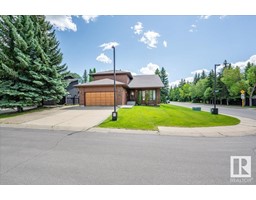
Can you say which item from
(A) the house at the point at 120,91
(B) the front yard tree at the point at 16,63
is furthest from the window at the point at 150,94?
(B) the front yard tree at the point at 16,63

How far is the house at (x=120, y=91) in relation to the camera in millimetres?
19188

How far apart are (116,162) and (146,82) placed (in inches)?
812

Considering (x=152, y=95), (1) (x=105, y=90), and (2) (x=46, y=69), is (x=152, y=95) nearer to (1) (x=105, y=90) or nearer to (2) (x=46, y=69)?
(1) (x=105, y=90)

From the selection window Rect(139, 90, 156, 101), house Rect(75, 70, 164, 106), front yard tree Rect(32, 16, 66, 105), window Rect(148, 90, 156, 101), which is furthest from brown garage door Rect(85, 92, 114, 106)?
window Rect(148, 90, 156, 101)

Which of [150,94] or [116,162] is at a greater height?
[150,94]

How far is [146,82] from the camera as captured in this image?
23.7 metres

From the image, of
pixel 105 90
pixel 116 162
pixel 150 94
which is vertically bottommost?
pixel 116 162

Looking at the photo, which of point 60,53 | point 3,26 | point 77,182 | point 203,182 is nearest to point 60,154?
point 77,182

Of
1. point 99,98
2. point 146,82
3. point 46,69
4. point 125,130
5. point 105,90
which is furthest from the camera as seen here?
point 146,82

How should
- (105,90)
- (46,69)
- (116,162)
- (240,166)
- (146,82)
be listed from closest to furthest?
(240,166), (116,162), (46,69), (105,90), (146,82)

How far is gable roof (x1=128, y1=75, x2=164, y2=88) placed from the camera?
21.9 m

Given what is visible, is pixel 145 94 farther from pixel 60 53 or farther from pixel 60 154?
pixel 60 154

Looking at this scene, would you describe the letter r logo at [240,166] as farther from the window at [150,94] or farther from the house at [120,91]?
the window at [150,94]

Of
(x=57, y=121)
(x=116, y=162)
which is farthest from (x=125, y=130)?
(x=57, y=121)
